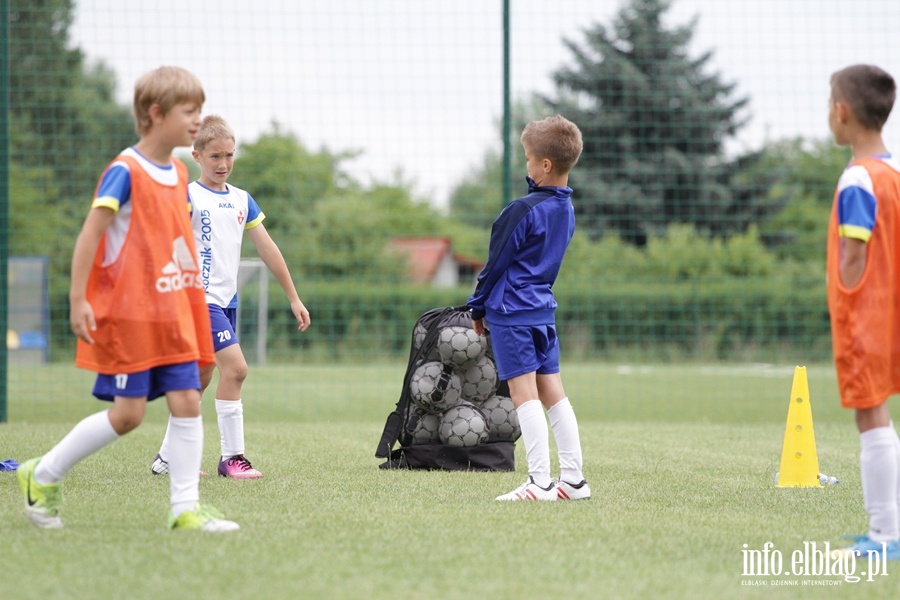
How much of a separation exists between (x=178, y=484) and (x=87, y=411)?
7699 millimetres

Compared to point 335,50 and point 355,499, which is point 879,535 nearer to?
point 355,499

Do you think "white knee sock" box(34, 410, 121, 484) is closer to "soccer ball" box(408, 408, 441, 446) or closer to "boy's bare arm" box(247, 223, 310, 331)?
"boy's bare arm" box(247, 223, 310, 331)

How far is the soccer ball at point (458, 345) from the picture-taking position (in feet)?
19.5

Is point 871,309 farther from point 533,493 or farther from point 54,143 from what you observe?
point 54,143

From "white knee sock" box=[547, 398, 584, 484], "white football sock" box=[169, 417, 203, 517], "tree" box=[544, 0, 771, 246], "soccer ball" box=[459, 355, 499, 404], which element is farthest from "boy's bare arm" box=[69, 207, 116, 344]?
"tree" box=[544, 0, 771, 246]

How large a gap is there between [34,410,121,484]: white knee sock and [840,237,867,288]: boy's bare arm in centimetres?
256

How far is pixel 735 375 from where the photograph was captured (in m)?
18.4

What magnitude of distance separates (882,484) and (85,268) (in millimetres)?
2770

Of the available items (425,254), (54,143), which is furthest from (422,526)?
(425,254)

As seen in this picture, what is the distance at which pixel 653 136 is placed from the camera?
23922 millimetres

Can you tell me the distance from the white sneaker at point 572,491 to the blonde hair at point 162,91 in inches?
91.7

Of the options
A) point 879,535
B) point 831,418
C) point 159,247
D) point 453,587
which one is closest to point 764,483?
point 879,535

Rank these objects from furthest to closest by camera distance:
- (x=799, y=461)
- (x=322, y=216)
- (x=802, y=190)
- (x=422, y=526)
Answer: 1. (x=802, y=190)
2. (x=322, y=216)
3. (x=799, y=461)
4. (x=422, y=526)

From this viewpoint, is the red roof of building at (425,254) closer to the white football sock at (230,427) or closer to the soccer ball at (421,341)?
the soccer ball at (421,341)
